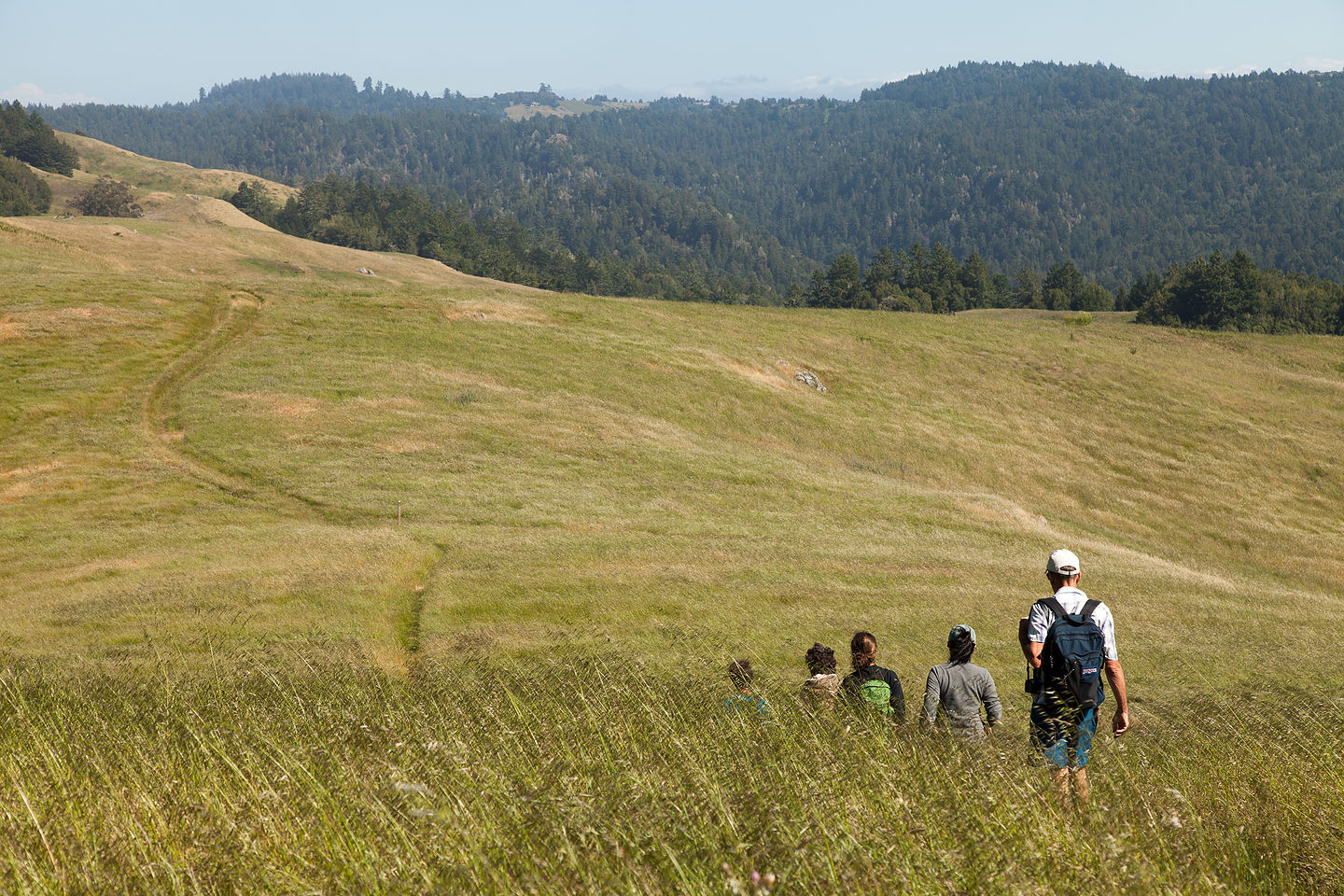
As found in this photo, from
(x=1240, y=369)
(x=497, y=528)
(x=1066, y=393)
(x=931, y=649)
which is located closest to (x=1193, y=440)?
(x=1066, y=393)

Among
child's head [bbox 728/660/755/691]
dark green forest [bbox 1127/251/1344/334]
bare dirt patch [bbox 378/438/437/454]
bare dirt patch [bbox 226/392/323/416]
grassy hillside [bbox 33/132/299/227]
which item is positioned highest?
grassy hillside [bbox 33/132/299/227]

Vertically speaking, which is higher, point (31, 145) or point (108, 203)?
point (31, 145)

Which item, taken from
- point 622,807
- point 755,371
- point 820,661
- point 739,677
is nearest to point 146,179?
point 755,371

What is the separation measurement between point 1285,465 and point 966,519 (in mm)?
24135

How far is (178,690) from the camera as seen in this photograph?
33.4ft

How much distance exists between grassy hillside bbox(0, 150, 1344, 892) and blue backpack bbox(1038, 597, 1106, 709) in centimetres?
56

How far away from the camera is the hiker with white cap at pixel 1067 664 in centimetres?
799

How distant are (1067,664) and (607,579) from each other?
14152mm

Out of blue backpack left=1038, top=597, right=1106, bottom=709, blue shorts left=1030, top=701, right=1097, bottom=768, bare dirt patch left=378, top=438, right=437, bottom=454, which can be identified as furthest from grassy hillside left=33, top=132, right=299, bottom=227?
blue shorts left=1030, top=701, right=1097, bottom=768

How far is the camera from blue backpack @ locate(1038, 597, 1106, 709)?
8.27m

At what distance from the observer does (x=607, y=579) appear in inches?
842

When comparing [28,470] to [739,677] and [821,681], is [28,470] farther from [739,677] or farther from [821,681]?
[821,681]

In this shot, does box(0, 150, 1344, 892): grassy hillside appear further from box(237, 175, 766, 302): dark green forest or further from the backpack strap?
box(237, 175, 766, 302): dark green forest

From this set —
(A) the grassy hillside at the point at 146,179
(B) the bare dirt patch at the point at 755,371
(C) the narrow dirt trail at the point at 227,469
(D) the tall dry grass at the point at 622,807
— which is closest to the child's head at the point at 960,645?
(D) the tall dry grass at the point at 622,807
